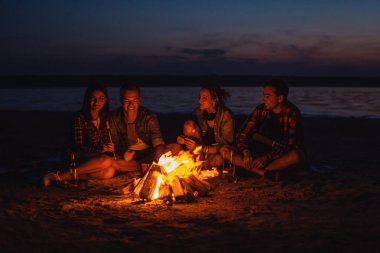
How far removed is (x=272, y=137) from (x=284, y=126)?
12.0 inches

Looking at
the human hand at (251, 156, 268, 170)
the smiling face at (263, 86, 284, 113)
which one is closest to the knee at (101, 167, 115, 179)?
the human hand at (251, 156, 268, 170)

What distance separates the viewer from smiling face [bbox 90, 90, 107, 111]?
20.9 feet

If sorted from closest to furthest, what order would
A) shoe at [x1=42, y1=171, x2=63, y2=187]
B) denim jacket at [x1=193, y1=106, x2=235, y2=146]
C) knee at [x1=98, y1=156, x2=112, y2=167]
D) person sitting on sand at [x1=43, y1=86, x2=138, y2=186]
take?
shoe at [x1=42, y1=171, x2=63, y2=187]
person sitting on sand at [x1=43, y1=86, x2=138, y2=186]
knee at [x1=98, y1=156, x2=112, y2=167]
denim jacket at [x1=193, y1=106, x2=235, y2=146]

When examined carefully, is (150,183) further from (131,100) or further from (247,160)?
(247,160)

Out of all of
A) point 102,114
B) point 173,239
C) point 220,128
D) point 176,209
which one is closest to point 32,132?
point 102,114

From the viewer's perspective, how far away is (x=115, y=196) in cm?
575

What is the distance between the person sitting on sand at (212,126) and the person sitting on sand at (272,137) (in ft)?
0.78

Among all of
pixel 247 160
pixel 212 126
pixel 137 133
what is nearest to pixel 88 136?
pixel 137 133

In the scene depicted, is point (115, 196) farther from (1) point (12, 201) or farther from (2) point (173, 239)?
(2) point (173, 239)

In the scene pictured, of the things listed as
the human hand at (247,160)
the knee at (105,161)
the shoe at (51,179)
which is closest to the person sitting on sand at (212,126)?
the human hand at (247,160)

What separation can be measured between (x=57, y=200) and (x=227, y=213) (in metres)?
2.21

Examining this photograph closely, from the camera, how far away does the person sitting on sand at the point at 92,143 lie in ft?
20.9

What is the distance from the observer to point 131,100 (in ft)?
21.6

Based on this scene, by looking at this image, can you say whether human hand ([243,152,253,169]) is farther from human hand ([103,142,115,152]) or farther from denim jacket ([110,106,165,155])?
human hand ([103,142,115,152])
